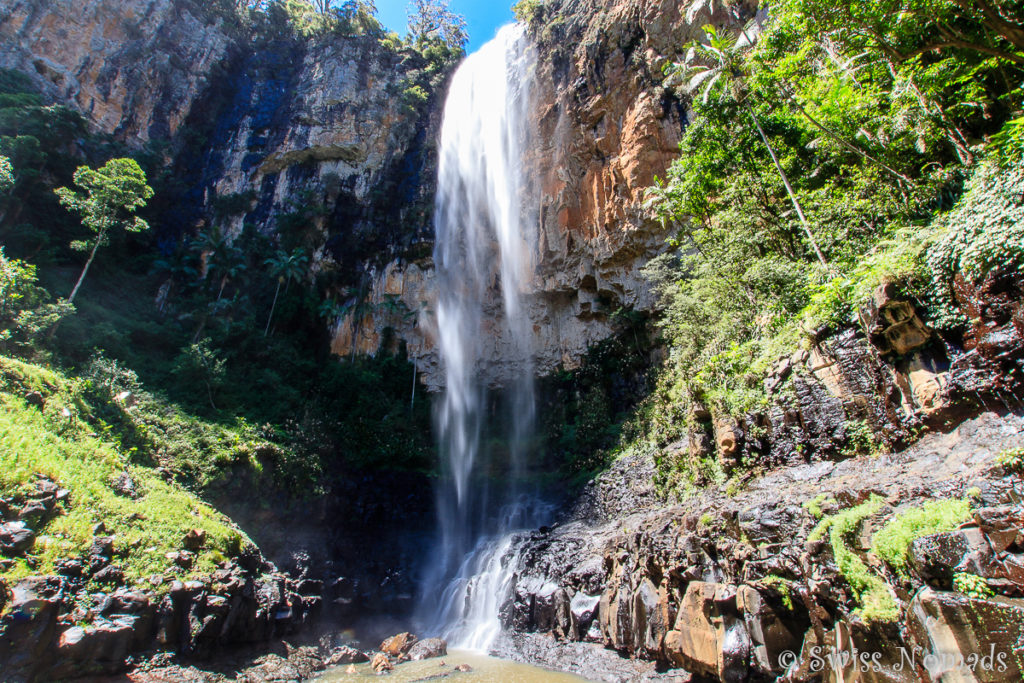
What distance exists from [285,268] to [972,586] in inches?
1096

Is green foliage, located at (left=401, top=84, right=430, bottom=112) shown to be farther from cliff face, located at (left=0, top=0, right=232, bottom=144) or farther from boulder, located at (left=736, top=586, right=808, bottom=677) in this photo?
boulder, located at (left=736, top=586, right=808, bottom=677)

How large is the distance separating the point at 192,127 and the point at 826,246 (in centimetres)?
3599

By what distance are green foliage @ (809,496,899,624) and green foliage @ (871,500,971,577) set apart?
239 mm

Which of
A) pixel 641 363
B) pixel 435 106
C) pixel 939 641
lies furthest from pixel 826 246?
pixel 435 106

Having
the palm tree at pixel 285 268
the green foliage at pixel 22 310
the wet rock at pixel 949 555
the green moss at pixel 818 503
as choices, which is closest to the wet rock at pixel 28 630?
the green moss at pixel 818 503

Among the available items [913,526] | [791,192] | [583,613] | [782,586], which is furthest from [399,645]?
[791,192]

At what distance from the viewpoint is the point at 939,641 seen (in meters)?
3.47

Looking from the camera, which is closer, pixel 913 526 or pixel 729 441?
pixel 913 526

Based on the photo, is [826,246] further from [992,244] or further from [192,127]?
[192,127]

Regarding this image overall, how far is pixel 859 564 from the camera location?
169 inches

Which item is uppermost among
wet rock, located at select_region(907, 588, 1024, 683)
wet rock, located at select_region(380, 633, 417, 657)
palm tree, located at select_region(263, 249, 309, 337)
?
palm tree, located at select_region(263, 249, 309, 337)

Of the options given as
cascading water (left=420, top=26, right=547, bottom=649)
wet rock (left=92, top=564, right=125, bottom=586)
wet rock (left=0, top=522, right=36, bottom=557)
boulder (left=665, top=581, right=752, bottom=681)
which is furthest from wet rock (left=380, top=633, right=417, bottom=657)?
wet rock (left=0, top=522, right=36, bottom=557)

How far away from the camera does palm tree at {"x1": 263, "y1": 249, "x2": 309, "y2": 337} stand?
2538 cm

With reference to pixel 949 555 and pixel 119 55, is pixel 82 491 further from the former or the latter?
pixel 119 55
